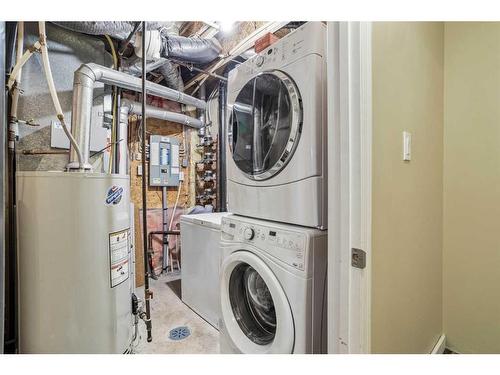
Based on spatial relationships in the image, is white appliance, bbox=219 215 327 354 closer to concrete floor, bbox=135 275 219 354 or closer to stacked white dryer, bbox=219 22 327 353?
stacked white dryer, bbox=219 22 327 353

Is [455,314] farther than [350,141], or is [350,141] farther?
[455,314]

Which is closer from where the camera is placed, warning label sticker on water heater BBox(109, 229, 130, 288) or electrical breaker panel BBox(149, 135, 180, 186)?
warning label sticker on water heater BBox(109, 229, 130, 288)

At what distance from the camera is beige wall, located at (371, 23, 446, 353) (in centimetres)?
82

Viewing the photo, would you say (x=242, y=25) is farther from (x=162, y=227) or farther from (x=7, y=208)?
(x=162, y=227)

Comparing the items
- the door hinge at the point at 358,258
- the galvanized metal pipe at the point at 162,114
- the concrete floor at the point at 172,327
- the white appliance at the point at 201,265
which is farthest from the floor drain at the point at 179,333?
the galvanized metal pipe at the point at 162,114

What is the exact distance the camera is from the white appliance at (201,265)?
183 cm

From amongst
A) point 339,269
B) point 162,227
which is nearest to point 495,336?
point 339,269

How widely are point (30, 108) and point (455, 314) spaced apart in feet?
9.51

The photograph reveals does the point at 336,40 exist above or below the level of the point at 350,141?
above

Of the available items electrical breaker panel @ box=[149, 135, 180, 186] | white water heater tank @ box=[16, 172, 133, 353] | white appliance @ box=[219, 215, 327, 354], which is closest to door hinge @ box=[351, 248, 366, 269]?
white appliance @ box=[219, 215, 327, 354]

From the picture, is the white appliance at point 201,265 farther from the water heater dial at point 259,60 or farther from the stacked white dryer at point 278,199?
the water heater dial at point 259,60

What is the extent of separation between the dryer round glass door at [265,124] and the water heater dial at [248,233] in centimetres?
25
